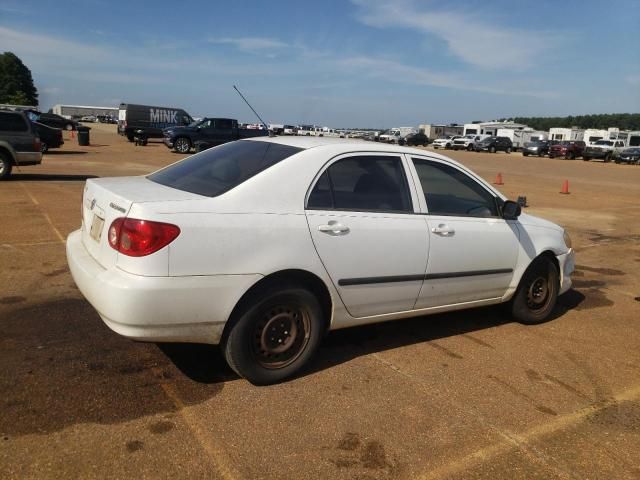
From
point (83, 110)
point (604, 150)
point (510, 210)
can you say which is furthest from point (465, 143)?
point (83, 110)

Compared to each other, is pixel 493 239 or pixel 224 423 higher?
pixel 493 239

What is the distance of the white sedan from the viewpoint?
305 cm

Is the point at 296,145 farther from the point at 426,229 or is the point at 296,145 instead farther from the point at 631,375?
the point at 631,375

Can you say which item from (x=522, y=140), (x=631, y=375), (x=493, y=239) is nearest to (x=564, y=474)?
(x=631, y=375)

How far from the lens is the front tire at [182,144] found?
1004 inches

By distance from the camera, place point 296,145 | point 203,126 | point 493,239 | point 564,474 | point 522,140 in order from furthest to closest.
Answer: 1. point 522,140
2. point 203,126
3. point 493,239
4. point 296,145
5. point 564,474

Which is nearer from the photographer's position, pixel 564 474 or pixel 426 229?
pixel 564 474

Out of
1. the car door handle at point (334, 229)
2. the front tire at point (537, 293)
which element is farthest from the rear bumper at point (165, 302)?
the front tire at point (537, 293)

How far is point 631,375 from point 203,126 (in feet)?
78.4

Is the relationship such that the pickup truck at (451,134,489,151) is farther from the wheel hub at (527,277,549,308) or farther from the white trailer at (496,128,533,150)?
the wheel hub at (527,277,549,308)

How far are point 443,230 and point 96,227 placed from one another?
95.2 inches

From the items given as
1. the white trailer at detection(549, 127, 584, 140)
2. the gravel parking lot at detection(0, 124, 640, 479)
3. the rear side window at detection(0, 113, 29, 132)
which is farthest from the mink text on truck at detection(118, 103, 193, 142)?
the white trailer at detection(549, 127, 584, 140)

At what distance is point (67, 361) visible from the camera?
3613 mm

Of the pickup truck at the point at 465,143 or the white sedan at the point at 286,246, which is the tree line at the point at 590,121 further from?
the white sedan at the point at 286,246
